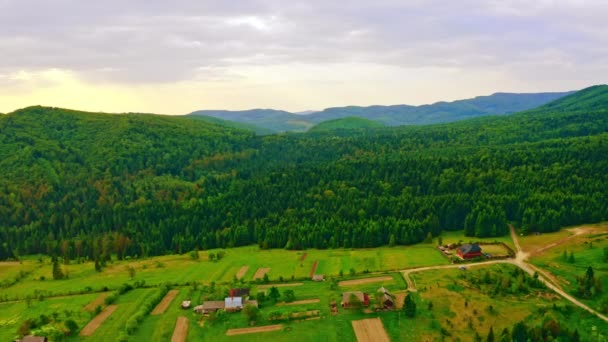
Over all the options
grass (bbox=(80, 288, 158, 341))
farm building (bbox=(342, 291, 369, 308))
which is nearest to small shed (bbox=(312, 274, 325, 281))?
farm building (bbox=(342, 291, 369, 308))

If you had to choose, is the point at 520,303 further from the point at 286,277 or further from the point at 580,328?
the point at 286,277

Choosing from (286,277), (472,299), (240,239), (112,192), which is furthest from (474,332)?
(112,192)

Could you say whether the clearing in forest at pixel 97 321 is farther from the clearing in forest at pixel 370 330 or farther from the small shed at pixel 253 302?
the clearing in forest at pixel 370 330

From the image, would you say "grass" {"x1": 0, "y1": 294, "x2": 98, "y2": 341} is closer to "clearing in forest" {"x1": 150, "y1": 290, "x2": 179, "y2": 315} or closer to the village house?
"clearing in forest" {"x1": 150, "y1": 290, "x2": 179, "y2": 315}

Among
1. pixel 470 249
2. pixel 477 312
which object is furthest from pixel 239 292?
pixel 470 249

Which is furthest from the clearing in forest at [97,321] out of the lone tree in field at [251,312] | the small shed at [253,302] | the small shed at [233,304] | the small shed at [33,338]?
A: the lone tree in field at [251,312]
